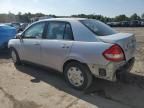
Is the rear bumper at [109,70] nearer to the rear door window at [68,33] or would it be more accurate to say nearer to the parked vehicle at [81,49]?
the parked vehicle at [81,49]

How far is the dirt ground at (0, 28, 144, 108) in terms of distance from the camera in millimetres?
4641

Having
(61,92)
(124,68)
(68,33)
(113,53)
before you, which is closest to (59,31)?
(68,33)

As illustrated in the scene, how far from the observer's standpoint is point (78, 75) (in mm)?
5184

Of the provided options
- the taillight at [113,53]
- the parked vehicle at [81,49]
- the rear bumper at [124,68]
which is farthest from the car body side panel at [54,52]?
the rear bumper at [124,68]

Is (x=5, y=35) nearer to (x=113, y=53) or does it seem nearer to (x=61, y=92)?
(x=61, y=92)

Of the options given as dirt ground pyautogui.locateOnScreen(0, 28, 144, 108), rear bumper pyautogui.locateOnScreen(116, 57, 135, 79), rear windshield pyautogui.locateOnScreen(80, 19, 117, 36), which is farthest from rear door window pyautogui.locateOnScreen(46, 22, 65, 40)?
rear bumper pyautogui.locateOnScreen(116, 57, 135, 79)

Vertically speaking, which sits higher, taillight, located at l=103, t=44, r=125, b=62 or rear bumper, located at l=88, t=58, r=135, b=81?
taillight, located at l=103, t=44, r=125, b=62

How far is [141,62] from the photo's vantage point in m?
7.75

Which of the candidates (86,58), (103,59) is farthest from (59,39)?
(103,59)

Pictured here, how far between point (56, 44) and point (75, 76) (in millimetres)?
962

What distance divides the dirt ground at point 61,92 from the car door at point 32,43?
540 millimetres

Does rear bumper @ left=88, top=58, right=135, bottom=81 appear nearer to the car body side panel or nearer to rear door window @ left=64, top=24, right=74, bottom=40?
the car body side panel

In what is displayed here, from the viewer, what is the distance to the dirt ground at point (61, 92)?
464 centimetres

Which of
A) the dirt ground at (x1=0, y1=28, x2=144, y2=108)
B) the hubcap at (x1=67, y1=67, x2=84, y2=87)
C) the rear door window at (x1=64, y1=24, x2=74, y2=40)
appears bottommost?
the dirt ground at (x1=0, y1=28, x2=144, y2=108)
